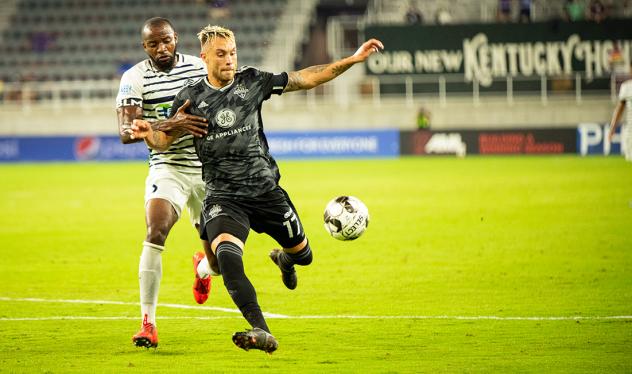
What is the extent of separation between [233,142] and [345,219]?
135 centimetres

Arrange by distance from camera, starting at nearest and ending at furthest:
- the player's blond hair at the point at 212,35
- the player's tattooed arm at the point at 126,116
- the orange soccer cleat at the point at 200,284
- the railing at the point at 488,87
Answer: the player's blond hair at the point at 212,35
the player's tattooed arm at the point at 126,116
the orange soccer cleat at the point at 200,284
the railing at the point at 488,87

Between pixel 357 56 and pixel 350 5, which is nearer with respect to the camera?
pixel 357 56

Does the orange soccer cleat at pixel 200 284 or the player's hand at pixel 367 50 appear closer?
the player's hand at pixel 367 50

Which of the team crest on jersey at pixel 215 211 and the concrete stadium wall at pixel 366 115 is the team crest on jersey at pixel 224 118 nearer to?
the team crest on jersey at pixel 215 211

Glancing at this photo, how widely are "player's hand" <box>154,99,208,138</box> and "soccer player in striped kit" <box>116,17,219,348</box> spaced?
1.78ft

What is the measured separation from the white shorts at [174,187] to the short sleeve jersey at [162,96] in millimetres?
58

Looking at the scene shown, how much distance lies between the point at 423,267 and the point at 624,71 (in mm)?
26976

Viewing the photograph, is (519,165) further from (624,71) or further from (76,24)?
(76,24)

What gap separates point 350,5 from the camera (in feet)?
Result: 155

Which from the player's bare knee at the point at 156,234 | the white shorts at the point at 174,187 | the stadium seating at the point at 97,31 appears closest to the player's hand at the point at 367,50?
the white shorts at the point at 174,187

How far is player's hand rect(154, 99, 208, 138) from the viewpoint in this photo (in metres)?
7.80

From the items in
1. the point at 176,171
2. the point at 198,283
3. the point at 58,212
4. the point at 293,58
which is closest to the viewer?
the point at 176,171

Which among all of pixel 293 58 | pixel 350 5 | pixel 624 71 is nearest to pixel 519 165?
pixel 624 71

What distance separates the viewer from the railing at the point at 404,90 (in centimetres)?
3916
